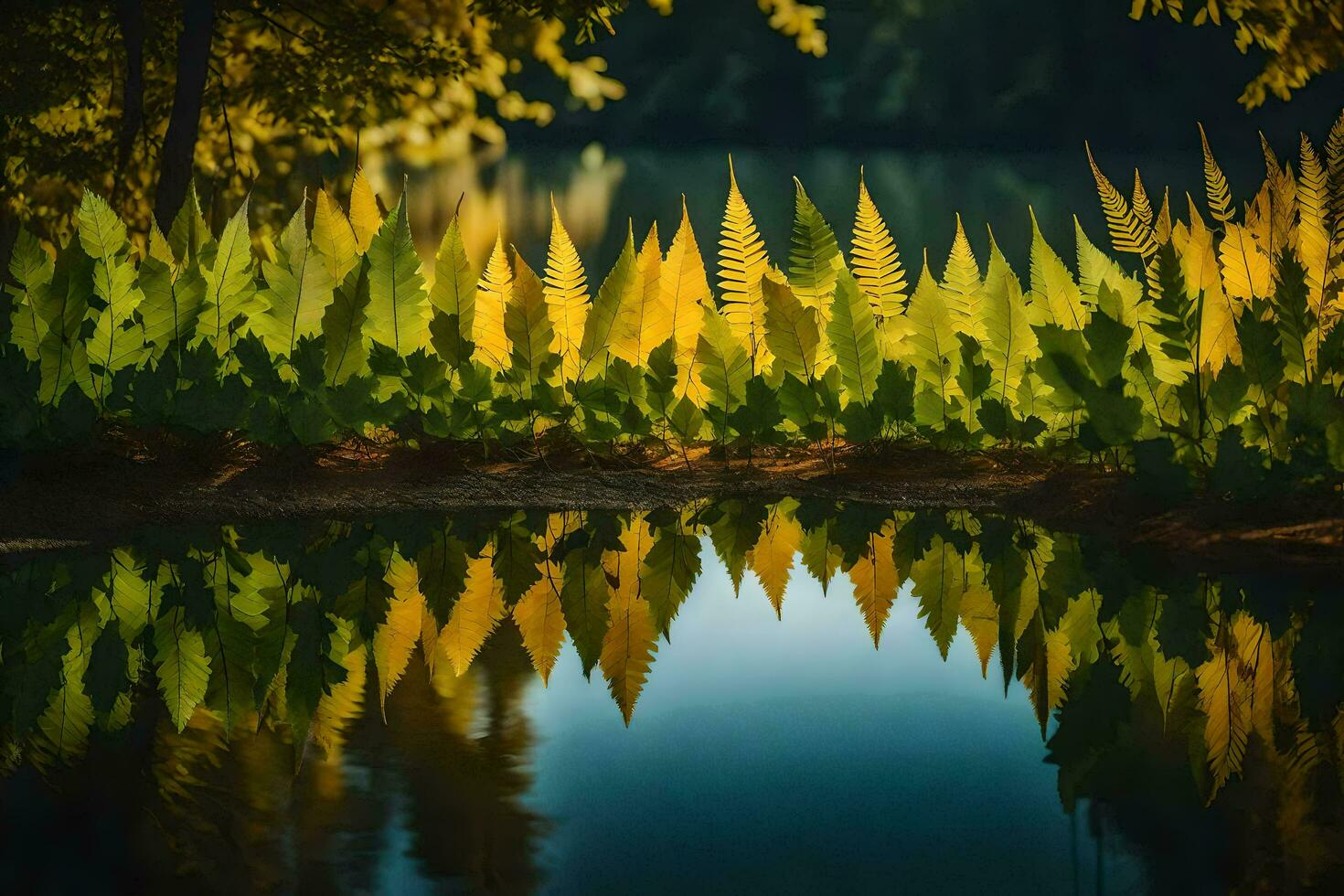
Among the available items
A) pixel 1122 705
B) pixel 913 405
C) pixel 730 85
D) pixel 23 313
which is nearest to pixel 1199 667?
pixel 1122 705

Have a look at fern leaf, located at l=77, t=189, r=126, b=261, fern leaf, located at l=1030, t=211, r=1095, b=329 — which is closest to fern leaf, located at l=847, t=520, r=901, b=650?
fern leaf, located at l=1030, t=211, r=1095, b=329

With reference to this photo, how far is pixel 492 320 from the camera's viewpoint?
3693mm

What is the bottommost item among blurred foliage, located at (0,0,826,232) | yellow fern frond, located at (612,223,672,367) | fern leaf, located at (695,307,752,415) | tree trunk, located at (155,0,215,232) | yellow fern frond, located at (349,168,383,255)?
fern leaf, located at (695,307,752,415)

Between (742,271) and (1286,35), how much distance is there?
9.99 feet

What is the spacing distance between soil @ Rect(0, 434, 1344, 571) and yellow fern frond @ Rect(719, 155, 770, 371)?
34 cm

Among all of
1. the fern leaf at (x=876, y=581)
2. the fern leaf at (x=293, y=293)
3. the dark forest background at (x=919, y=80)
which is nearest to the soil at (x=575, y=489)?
the fern leaf at (x=293, y=293)

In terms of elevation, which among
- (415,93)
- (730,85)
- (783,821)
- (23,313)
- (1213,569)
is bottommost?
(783,821)

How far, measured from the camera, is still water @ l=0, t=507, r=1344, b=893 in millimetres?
1358

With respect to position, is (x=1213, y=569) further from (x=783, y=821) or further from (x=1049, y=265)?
(x=783, y=821)

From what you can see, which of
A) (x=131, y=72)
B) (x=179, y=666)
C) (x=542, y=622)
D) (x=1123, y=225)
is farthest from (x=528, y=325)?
(x=131, y=72)

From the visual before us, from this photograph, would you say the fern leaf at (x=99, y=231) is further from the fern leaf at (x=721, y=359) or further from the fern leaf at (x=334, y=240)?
the fern leaf at (x=721, y=359)

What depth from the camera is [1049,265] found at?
3434 mm

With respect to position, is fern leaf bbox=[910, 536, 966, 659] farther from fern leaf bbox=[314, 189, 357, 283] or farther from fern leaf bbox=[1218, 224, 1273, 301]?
fern leaf bbox=[314, 189, 357, 283]

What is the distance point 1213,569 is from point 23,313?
8.35 ft
